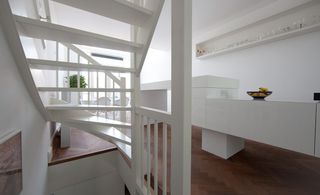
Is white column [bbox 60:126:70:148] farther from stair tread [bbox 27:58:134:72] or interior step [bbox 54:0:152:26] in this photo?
interior step [bbox 54:0:152:26]

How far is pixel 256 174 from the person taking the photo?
55.7 inches

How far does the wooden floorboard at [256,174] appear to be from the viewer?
1.20 meters

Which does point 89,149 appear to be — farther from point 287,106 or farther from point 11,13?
point 287,106

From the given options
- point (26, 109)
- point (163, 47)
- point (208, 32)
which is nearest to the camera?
point (26, 109)

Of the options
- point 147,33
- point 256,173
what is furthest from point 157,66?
point 256,173

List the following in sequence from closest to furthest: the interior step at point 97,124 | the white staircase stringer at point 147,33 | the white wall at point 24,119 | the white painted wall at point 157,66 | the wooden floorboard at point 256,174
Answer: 1. the white wall at point 24,119
2. the white staircase stringer at point 147,33
3. the wooden floorboard at point 256,174
4. the interior step at point 97,124
5. the white painted wall at point 157,66

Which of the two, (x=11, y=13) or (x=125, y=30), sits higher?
(x=125, y=30)

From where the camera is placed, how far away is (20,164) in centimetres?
99

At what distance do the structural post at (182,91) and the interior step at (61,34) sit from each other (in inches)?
20.9

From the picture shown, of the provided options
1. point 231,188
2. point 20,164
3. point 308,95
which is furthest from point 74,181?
point 308,95

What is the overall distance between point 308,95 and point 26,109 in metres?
3.31

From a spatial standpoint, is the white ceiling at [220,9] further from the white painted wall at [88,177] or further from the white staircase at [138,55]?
the white painted wall at [88,177]

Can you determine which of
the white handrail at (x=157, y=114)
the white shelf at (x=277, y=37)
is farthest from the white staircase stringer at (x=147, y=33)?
the white shelf at (x=277, y=37)

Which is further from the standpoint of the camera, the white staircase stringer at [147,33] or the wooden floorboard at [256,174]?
the wooden floorboard at [256,174]
